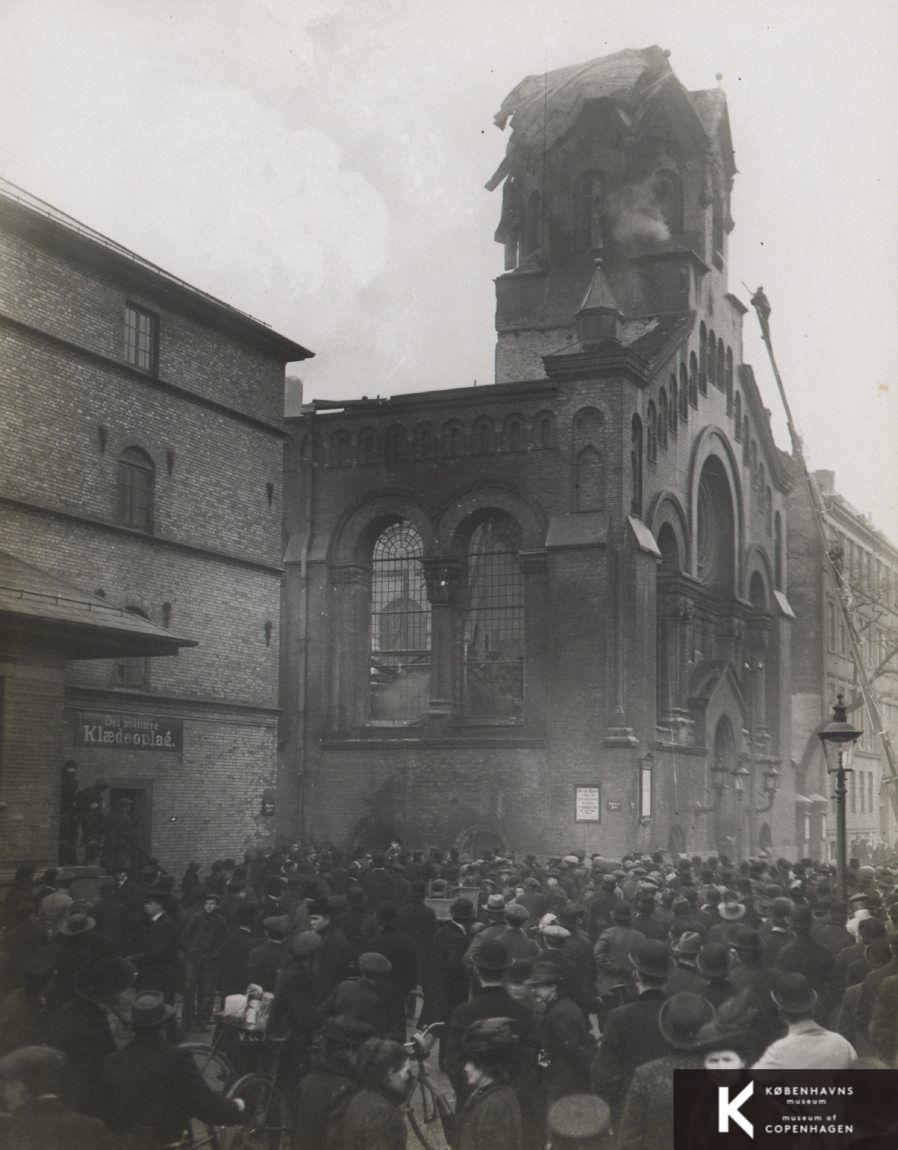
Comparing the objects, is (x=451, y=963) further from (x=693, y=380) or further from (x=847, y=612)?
(x=693, y=380)

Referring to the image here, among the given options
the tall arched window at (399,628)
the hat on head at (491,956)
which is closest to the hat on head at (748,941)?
the hat on head at (491,956)

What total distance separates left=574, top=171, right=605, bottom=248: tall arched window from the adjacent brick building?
13.4 meters

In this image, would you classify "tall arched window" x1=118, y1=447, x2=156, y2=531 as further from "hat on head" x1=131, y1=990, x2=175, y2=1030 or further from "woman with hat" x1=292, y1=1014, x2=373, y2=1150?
"woman with hat" x1=292, y1=1014, x2=373, y2=1150

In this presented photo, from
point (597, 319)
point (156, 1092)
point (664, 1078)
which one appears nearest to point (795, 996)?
point (664, 1078)

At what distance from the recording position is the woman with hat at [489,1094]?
7.40m

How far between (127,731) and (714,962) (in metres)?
16.1

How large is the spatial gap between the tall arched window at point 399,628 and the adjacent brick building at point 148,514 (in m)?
6.93

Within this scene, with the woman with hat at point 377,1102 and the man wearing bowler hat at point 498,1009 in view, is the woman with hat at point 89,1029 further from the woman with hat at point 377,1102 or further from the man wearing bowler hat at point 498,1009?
the man wearing bowler hat at point 498,1009

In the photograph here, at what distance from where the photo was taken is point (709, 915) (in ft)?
45.4

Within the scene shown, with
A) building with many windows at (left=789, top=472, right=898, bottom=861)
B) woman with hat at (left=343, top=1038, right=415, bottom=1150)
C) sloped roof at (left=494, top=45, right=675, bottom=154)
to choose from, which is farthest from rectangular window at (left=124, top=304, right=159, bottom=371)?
building with many windows at (left=789, top=472, right=898, bottom=861)

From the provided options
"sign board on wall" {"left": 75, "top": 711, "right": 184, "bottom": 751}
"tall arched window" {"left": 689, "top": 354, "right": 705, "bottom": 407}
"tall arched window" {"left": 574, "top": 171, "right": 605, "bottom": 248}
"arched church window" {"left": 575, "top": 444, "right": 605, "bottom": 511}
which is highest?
"tall arched window" {"left": 574, "top": 171, "right": 605, "bottom": 248}

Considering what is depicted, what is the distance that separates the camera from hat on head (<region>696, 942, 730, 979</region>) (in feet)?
29.6

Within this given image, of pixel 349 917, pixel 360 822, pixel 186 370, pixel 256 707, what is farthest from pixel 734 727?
pixel 349 917

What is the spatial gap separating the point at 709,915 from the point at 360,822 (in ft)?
64.7
